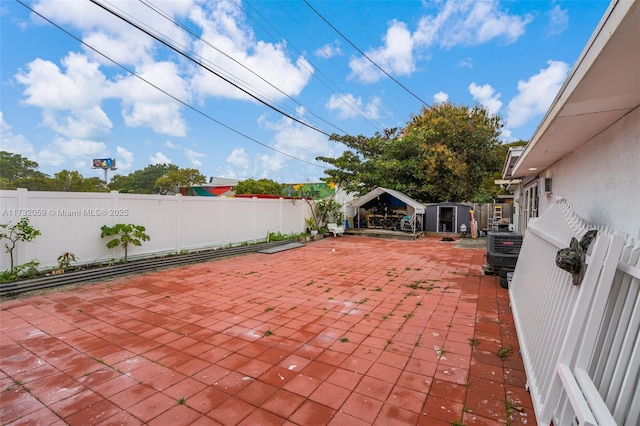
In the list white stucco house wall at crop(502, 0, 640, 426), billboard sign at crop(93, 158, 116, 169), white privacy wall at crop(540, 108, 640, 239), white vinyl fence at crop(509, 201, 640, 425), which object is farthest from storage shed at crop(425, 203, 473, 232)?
billboard sign at crop(93, 158, 116, 169)

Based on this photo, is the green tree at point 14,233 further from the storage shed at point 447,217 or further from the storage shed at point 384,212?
the storage shed at point 447,217

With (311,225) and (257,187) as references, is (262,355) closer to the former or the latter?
(311,225)

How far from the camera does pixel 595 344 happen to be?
1.59 m

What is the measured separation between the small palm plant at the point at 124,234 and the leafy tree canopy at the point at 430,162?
11183mm

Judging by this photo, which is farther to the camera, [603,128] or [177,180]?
[177,180]

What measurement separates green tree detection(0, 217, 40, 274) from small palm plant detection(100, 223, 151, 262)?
126 centimetres

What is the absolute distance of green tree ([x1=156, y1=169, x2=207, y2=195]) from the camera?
109 feet

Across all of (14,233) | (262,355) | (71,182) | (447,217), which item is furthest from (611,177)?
(71,182)

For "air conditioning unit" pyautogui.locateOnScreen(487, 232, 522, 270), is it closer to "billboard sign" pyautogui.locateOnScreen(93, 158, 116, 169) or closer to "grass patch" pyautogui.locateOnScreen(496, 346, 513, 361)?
"grass patch" pyautogui.locateOnScreen(496, 346, 513, 361)

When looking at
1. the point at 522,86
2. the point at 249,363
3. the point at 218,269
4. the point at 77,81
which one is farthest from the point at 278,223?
the point at 522,86

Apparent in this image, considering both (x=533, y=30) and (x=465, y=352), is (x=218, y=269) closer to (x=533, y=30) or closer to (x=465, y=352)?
(x=465, y=352)

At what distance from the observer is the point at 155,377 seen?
2.69 m

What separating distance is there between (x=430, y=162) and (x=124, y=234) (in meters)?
13.7

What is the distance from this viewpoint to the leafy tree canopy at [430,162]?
15.8 meters
